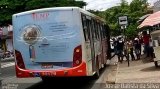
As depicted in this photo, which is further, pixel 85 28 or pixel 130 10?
pixel 130 10

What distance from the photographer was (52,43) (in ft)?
48.2

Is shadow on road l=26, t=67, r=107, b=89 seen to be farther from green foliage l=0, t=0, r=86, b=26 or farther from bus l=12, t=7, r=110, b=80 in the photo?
green foliage l=0, t=0, r=86, b=26

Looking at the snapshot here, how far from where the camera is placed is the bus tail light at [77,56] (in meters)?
14.6

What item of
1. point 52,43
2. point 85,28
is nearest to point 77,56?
point 52,43

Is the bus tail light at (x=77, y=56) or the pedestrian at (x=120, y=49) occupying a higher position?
the bus tail light at (x=77, y=56)

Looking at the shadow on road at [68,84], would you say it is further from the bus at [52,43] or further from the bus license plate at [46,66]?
the bus license plate at [46,66]

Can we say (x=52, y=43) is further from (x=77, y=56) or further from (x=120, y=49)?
(x=120, y=49)

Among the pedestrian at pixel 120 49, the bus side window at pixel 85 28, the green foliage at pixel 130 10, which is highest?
the bus side window at pixel 85 28

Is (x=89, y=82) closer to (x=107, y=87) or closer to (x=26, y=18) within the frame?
(x=107, y=87)

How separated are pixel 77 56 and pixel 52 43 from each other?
98cm

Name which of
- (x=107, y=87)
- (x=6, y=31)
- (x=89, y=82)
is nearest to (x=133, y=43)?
(x=89, y=82)

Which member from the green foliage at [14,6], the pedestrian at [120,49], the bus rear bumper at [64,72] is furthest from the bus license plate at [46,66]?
the green foliage at [14,6]

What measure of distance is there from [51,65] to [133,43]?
1878cm

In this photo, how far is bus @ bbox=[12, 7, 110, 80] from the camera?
14562 mm
